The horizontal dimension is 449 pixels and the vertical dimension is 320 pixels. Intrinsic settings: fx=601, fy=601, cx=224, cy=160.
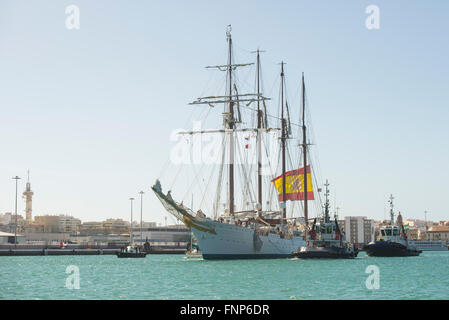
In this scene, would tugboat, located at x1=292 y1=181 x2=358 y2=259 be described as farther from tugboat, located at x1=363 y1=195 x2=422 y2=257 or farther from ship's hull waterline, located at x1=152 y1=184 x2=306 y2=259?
tugboat, located at x1=363 y1=195 x2=422 y2=257

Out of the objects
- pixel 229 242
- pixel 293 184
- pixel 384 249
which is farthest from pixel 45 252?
pixel 384 249

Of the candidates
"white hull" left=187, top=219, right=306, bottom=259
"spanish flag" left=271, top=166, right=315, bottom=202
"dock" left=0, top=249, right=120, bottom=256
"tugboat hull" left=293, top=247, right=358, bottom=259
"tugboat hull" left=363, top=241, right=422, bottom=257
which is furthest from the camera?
"dock" left=0, top=249, right=120, bottom=256

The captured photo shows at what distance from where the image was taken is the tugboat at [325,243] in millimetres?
90375

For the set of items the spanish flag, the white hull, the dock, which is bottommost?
the dock

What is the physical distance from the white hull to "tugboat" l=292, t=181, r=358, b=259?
19.3 feet

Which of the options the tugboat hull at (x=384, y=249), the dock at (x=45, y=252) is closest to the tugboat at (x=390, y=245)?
the tugboat hull at (x=384, y=249)

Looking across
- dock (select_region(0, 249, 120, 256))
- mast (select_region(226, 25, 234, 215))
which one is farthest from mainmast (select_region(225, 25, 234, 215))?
dock (select_region(0, 249, 120, 256))

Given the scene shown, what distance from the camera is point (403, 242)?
123250 mm

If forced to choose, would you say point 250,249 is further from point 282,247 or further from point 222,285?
point 222,285

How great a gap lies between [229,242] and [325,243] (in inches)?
838

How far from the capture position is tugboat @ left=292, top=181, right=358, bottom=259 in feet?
297

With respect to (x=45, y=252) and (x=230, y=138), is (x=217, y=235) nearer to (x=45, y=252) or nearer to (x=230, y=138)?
(x=230, y=138)

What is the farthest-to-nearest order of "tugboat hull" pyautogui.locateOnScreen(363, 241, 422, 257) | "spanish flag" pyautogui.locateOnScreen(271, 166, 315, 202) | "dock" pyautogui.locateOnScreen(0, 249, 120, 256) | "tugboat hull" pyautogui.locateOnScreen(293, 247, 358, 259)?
"dock" pyautogui.locateOnScreen(0, 249, 120, 256) < "tugboat hull" pyautogui.locateOnScreen(363, 241, 422, 257) < "spanish flag" pyautogui.locateOnScreen(271, 166, 315, 202) < "tugboat hull" pyautogui.locateOnScreen(293, 247, 358, 259)
